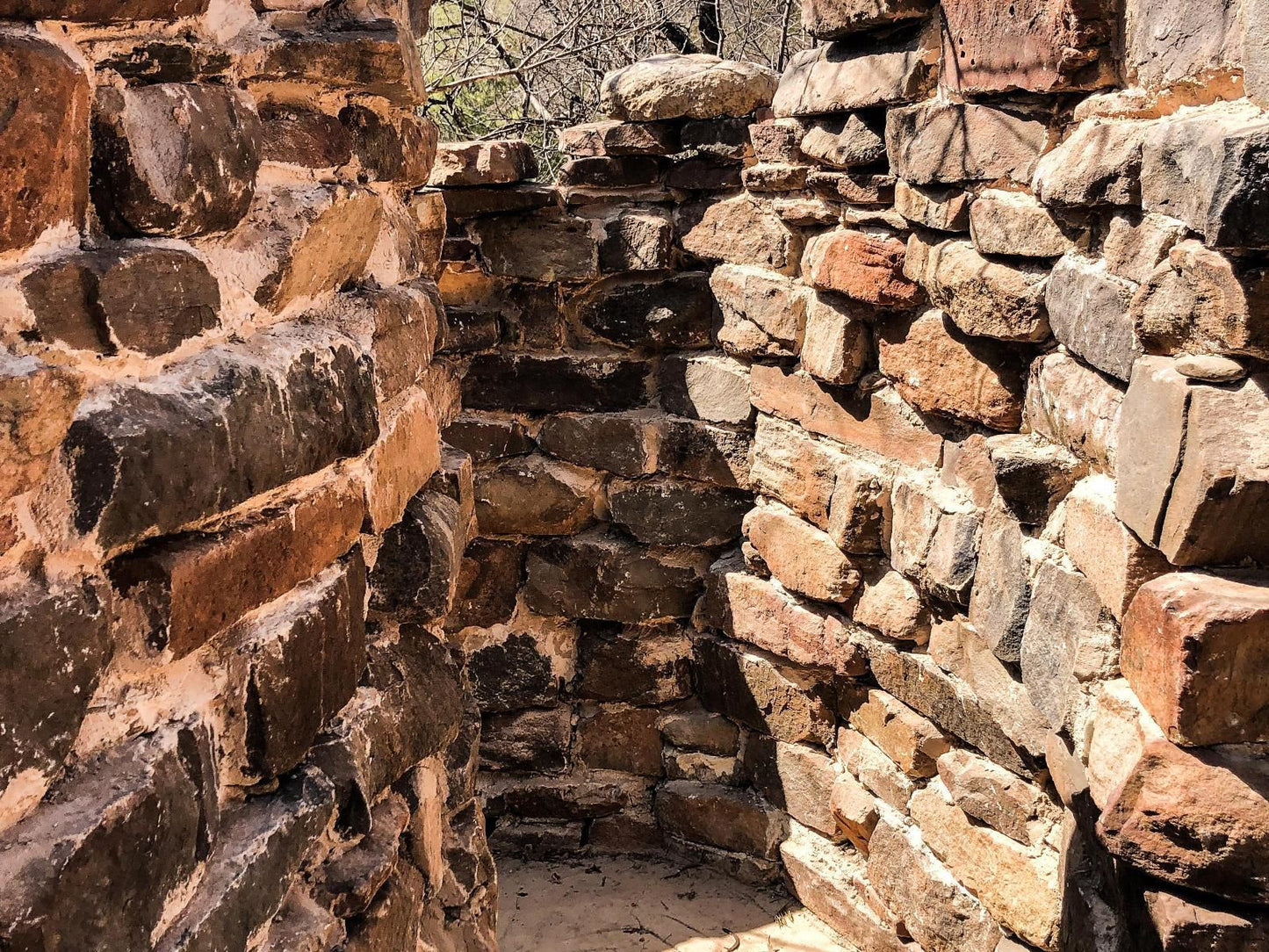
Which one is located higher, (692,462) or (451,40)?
(451,40)

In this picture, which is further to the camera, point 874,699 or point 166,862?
point 874,699

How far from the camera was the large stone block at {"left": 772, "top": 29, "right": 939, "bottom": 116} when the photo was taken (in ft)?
7.25

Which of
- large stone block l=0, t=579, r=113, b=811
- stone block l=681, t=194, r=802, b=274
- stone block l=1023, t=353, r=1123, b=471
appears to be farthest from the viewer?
stone block l=681, t=194, r=802, b=274

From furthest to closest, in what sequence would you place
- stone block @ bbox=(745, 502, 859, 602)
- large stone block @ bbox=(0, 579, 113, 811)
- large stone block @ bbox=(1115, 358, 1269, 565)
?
stone block @ bbox=(745, 502, 859, 602) → large stone block @ bbox=(1115, 358, 1269, 565) → large stone block @ bbox=(0, 579, 113, 811)

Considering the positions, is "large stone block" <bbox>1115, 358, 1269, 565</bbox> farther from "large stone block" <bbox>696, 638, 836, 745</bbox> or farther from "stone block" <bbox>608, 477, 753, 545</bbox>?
"stone block" <bbox>608, 477, 753, 545</bbox>

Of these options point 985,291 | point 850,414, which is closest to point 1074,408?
point 985,291

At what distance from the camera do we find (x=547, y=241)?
3178 mm

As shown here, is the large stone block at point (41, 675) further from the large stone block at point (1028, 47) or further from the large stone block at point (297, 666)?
the large stone block at point (1028, 47)

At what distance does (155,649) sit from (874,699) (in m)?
2.13

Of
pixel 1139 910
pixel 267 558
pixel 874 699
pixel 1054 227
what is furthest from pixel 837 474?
pixel 267 558

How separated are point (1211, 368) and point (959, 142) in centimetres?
87

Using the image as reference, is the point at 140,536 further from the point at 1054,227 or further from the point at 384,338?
the point at 1054,227

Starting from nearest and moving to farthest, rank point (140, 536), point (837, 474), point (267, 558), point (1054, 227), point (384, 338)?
point (140, 536), point (267, 558), point (384, 338), point (1054, 227), point (837, 474)

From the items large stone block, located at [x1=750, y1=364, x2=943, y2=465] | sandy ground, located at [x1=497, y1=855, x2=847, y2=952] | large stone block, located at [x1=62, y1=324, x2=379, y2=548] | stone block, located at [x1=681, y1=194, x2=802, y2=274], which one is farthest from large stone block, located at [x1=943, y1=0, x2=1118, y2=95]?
sandy ground, located at [x1=497, y1=855, x2=847, y2=952]
